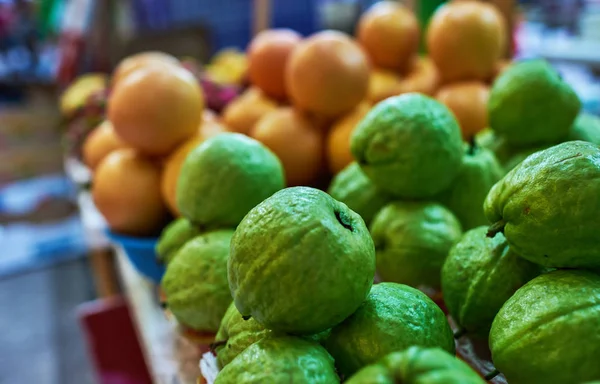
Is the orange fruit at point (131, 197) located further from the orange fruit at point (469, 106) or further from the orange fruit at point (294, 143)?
the orange fruit at point (469, 106)

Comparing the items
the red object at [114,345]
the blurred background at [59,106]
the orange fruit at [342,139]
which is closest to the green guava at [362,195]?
the orange fruit at [342,139]

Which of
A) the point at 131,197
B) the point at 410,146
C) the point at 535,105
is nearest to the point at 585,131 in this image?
the point at 535,105

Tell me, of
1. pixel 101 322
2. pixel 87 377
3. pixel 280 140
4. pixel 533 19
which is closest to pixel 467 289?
pixel 280 140

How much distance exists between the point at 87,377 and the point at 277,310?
88.7 inches

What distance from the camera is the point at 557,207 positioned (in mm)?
636

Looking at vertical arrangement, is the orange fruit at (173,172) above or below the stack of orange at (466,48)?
below

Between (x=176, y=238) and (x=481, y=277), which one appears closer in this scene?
(x=481, y=277)

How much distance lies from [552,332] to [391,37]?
1.37 m

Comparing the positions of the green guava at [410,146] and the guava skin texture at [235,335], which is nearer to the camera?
the guava skin texture at [235,335]

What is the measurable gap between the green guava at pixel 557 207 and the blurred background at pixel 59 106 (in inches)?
75.6

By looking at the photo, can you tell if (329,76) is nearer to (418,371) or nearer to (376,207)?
(376,207)

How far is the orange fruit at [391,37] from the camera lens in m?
1.76

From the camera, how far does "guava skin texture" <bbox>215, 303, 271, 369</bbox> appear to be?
66cm

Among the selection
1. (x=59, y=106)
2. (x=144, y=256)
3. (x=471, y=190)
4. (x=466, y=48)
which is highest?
(x=466, y=48)
